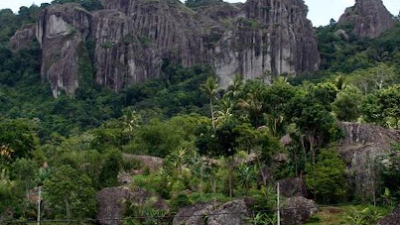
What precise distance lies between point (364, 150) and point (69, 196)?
18993 mm

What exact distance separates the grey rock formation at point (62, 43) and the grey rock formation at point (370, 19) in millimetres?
52476

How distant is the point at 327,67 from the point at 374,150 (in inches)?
3024

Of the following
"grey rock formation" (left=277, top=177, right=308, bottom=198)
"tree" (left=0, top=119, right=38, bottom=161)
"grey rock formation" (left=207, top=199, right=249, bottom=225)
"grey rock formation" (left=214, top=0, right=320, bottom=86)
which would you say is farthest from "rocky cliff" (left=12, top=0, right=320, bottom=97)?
"grey rock formation" (left=207, top=199, right=249, bottom=225)

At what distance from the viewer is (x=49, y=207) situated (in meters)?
44.2

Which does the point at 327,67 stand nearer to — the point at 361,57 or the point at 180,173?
the point at 361,57

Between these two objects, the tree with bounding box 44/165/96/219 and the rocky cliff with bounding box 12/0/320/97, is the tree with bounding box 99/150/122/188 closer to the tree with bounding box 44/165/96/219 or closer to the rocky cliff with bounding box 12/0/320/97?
the tree with bounding box 44/165/96/219

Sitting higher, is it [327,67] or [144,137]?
[327,67]

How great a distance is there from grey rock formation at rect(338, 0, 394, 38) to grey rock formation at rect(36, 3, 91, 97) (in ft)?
172

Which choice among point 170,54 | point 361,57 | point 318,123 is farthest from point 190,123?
point 170,54

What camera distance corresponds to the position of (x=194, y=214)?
41.5 metres

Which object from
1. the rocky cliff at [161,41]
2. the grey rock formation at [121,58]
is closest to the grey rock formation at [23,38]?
the rocky cliff at [161,41]

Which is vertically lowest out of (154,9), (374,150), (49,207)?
(49,207)

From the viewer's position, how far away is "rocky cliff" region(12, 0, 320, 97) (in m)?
116

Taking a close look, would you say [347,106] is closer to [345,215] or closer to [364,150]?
[364,150]
